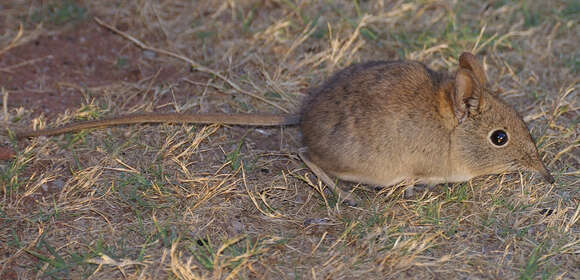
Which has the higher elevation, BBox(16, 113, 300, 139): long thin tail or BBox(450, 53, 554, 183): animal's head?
BBox(450, 53, 554, 183): animal's head

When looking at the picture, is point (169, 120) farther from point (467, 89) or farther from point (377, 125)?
point (467, 89)

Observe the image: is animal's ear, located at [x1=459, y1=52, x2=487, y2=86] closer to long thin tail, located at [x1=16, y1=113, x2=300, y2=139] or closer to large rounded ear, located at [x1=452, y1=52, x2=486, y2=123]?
large rounded ear, located at [x1=452, y1=52, x2=486, y2=123]

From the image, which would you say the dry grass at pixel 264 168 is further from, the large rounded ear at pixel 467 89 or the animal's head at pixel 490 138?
the large rounded ear at pixel 467 89

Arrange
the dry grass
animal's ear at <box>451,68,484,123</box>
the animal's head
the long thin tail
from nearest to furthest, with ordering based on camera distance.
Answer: the dry grass → animal's ear at <box>451,68,484,123</box> → the animal's head → the long thin tail

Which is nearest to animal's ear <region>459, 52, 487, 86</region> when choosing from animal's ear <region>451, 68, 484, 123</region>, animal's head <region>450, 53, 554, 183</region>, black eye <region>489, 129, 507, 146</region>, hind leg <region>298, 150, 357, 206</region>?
animal's head <region>450, 53, 554, 183</region>

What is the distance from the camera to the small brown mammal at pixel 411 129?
4.05m

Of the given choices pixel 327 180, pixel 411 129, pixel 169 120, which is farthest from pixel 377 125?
pixel 169 120

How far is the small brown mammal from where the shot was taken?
13.3ft

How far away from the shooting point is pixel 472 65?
4227 millimetres

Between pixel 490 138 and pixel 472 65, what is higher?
pixel 472 65

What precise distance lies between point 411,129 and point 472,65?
60 centimetres

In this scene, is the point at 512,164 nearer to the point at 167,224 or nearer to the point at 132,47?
the point at 167,224

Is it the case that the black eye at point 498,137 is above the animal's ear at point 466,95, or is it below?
below

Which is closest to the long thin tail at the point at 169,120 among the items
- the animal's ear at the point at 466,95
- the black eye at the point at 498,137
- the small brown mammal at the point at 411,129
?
the small brown mammal at the point at 411,129
